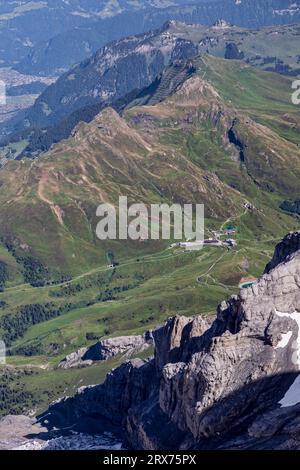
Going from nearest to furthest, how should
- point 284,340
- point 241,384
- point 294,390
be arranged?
point 294,390 < point 241,384 < point 284,340

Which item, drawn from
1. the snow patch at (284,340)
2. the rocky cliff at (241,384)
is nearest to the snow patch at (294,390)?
the rocky cliff at (241,384)

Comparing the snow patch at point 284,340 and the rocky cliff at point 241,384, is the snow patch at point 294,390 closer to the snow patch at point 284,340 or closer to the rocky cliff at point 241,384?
the rocky cliff at point 241,384

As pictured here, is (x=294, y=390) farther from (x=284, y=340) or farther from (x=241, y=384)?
(x=284, y=340)

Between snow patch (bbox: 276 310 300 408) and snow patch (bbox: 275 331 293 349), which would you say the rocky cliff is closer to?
snow patch (bbox: 275 331 293 349)

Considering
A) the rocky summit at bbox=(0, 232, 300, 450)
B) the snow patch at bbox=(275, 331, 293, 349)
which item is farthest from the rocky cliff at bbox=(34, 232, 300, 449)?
the rocky summit at bbox=(0, 232, 300, 450)

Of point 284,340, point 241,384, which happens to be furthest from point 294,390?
point 284,340

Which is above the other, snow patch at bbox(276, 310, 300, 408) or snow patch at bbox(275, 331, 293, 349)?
snow patch at bbox(275, 331, 293, 349)

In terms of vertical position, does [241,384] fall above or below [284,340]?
below
